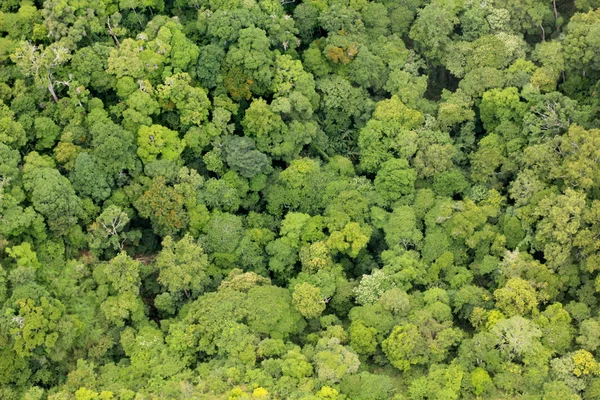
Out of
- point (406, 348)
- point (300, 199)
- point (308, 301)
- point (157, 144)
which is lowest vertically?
point (308, 301)

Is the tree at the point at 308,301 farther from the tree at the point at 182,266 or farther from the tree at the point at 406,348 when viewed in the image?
the tree at the point at 182,266

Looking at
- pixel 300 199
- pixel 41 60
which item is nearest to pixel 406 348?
pixel 300 199

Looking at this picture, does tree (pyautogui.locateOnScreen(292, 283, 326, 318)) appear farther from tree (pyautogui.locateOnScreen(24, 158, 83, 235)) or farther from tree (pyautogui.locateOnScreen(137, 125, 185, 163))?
tree (pyautogui.locateOnScreen(24, 158, 83, 235))

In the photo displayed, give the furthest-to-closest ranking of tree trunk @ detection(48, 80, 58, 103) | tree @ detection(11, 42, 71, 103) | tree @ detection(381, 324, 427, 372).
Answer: tree trunk @ detection(48, 80, 58, 103)
tree @ detection(11, 42, 71, 103)
tree @ detection(381, 324, 427, 372)

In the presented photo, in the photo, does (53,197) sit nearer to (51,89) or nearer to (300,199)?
(51,89)

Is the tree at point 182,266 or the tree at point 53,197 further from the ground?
the tree at point 53,197

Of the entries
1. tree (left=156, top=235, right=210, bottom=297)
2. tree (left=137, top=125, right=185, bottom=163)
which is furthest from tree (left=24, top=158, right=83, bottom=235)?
tree (left=156, top=235, right=210, bottom=297)

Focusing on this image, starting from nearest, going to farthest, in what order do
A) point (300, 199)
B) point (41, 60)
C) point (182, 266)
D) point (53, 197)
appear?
point (53, 197)
point (182, 266)
point (41, 60)
point (300, 199)

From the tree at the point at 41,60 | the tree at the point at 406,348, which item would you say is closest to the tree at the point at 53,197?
the tree at the point at 41,60

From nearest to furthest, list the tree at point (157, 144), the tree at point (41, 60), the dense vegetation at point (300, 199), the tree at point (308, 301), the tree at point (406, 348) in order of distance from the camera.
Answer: the dense vegetation at point (300, 199), the tree at point (406, 348), the tree at point (308, 301), the tree at point (41, 60), the tree at point (157, 144)
